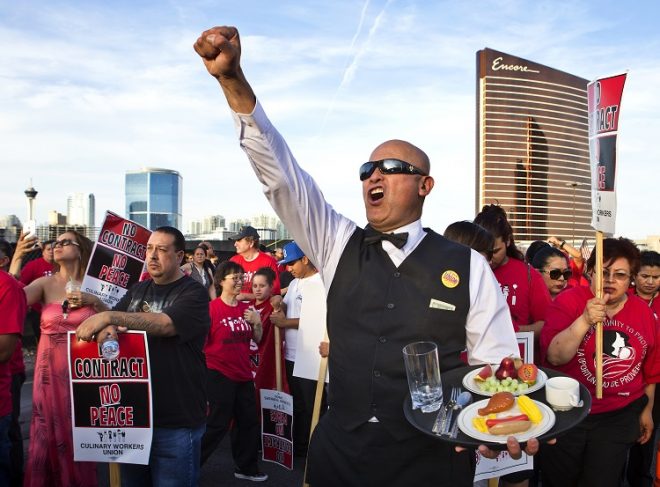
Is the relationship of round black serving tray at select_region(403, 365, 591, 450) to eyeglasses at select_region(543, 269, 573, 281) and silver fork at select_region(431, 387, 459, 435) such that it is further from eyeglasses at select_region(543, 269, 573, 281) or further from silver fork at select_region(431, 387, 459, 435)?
eyeglasses at select_region(543, 269, 573, 281)

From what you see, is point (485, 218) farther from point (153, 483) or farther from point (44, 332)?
point (44, 332)

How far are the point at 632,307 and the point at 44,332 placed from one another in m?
3.94

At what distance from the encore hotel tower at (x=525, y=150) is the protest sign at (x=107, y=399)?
113500 millimetres

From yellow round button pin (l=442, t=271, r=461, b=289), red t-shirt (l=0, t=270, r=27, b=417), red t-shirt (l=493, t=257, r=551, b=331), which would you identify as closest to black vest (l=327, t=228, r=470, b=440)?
yellow round button pin (l=442, t=271, r=461, b=289)

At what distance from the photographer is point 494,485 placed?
13.7 ft

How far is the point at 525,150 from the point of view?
11700 cm

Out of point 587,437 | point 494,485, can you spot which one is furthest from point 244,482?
point 587,437

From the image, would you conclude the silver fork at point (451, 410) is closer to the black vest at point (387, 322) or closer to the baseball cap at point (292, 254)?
the black vest at point (387, 322)

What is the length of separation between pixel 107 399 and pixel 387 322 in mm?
2264

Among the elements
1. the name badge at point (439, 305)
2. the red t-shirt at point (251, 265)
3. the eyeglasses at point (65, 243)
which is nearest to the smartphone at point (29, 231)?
the eyeglasses at point (65, 243)

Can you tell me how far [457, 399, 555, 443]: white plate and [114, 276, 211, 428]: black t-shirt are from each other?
1894 millimetres

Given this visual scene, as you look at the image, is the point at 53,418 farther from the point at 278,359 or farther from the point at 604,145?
the point at 604,145

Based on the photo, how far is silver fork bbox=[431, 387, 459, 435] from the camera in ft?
7.18

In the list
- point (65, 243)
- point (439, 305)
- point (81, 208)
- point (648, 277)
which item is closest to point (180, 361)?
point (65, 243)
